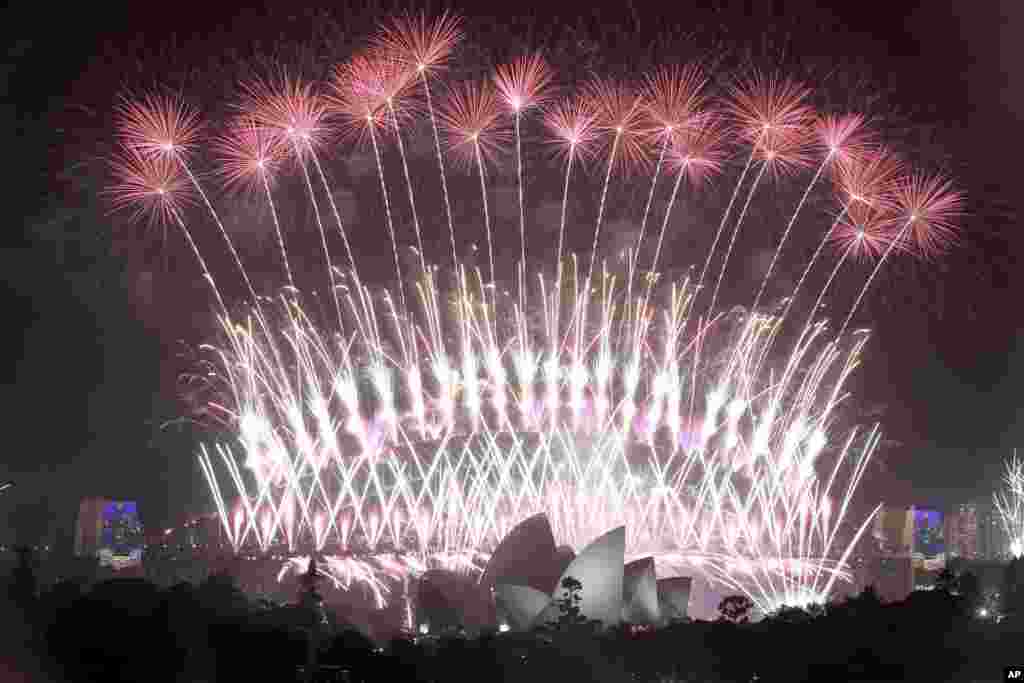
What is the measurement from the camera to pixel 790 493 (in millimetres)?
39281

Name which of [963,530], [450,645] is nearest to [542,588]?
[450,645]

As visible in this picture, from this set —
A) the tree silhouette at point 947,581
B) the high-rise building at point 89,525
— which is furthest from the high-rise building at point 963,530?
the high-rise building at point 89,525

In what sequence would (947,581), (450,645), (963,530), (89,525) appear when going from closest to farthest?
(450,645), (947,581), (89,525), (963,530)

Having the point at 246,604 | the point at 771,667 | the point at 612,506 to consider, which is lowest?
the point at 771,667

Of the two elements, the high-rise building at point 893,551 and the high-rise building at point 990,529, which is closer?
the high-rise building at point 893,551

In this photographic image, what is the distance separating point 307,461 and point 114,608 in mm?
17549

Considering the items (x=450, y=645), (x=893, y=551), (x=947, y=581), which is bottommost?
(x=450, y=645)

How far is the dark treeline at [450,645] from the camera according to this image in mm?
19000

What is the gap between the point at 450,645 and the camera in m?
20.7

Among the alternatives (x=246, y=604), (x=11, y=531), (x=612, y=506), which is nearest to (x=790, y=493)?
(x=612, y=506)

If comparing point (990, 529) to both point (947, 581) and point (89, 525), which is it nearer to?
point (947, 581)

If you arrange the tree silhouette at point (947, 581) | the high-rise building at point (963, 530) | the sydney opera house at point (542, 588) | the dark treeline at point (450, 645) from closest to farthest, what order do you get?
the dark treeline at point (450, 645), the sydney opera house at point (542, 588), the tree silhouette at point (947, 581), the high-rise building at point (963, 530)

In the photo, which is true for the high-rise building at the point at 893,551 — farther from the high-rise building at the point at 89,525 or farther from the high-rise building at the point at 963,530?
the high-rise building at the point at 89,525

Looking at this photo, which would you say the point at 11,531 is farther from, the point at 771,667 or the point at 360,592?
the point at 771,667
